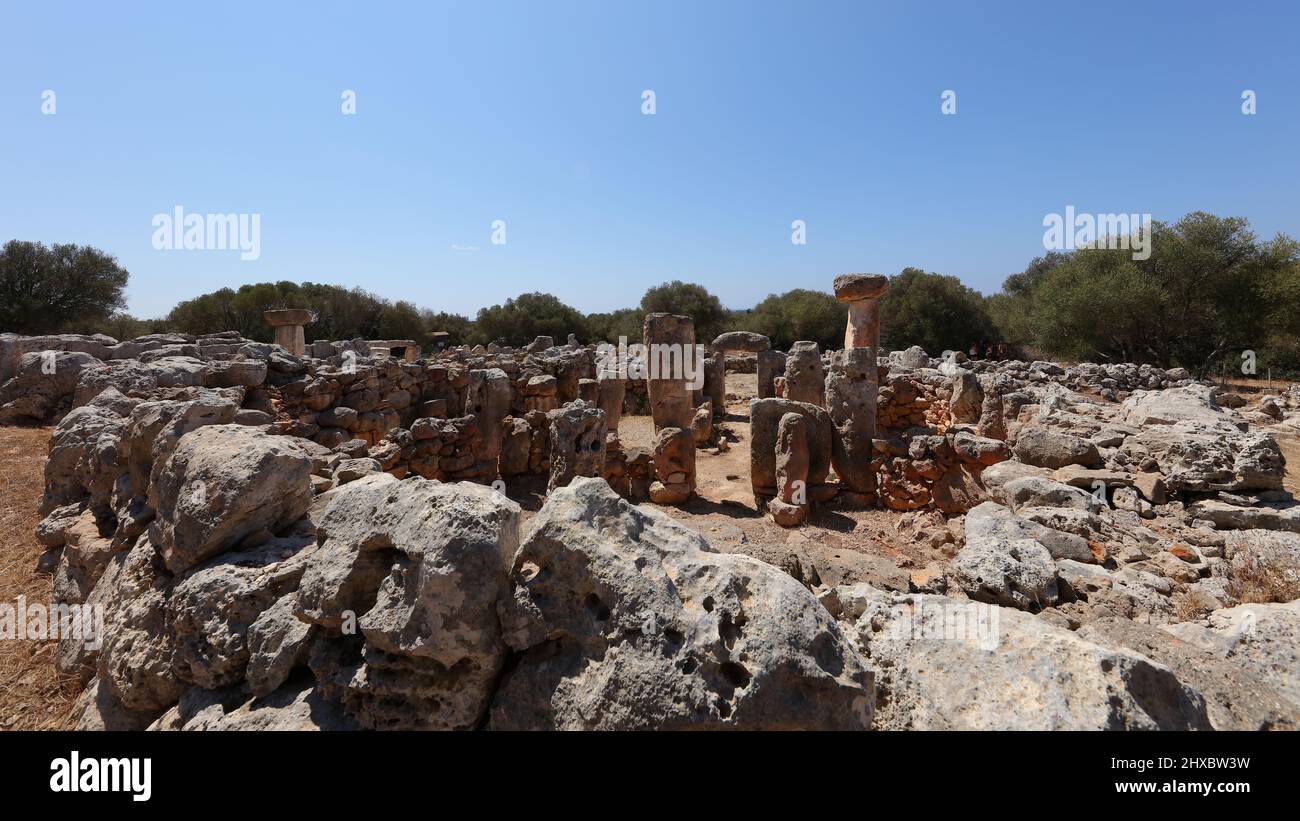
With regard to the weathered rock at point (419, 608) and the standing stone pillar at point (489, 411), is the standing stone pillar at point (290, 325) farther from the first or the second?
the weathered rock at point (419, 608)

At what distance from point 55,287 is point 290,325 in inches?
447

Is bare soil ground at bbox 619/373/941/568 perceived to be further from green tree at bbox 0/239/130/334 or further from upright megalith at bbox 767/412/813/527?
green tree at bbox 0/239/130/334

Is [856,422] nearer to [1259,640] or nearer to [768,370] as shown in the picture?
[1259,640]

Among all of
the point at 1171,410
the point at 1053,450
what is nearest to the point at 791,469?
the point at 1053,450

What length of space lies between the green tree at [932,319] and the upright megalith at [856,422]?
69.3 ft

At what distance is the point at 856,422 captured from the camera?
798 centimetres

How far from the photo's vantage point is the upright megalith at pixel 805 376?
38.3ft

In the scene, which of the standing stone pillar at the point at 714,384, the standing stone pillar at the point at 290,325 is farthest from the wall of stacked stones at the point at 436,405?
the standing stone pillar at the point at 714,384

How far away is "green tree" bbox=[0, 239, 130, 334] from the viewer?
17922mm

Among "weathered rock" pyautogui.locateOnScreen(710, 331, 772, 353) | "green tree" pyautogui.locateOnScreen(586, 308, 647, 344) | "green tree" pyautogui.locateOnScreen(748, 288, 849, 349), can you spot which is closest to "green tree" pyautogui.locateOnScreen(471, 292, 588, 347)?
"green tree" pyautogui.locateOnScreen(586, 308, 647, 344)

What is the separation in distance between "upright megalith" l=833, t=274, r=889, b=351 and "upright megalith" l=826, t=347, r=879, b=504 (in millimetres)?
3491

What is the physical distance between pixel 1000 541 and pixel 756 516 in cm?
455
